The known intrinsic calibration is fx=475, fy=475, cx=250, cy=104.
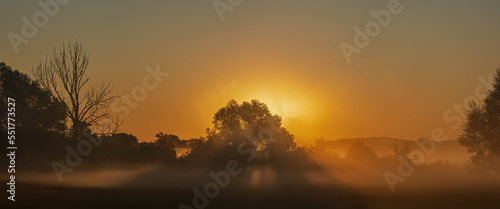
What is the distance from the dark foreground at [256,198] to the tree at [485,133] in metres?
21.2

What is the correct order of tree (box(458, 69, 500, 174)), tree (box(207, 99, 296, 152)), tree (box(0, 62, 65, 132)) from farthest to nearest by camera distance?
tree (box(207, 99, 296, 152))
tree (box(458, 69, 500, 174))
tree (box(0, 62, 65, 132))

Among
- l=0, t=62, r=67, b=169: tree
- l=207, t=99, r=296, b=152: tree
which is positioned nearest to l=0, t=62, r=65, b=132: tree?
l=0, t=62, r=67, b=169: tree

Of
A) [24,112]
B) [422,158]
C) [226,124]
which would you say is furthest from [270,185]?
[422,158]

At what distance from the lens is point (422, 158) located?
105m

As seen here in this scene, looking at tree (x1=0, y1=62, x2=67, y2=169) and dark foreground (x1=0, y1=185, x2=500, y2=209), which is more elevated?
tree (x1=0, y1=62, x2=67, y2=169)

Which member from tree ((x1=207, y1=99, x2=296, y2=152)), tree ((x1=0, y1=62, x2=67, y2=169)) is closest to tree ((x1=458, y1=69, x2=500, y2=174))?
tree ((x1=207, y1=99, x2=296, y2=152))

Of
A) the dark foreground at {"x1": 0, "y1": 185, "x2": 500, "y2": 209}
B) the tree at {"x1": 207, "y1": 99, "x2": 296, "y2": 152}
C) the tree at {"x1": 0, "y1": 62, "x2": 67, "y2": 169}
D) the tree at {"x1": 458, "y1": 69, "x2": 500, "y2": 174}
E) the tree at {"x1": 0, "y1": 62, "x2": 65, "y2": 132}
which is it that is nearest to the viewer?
the dark foreground at {"x1": 0, "y1": 185, "x2": 500, "y2": 209}

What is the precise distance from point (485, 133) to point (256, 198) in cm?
4794

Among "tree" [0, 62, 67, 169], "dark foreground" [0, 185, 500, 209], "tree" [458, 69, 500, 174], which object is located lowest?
"dark foreground" [0, 185, 500, 209]

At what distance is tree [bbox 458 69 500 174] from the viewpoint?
76375 millimetres

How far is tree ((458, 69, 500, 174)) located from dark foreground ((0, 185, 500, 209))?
2119 centimetres

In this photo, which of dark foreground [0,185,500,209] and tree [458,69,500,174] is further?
tree [458,69,500,174]

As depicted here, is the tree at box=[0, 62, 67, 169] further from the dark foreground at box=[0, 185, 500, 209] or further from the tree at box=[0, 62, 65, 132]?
the dark foreground at box=[0, 185, 500, 209]

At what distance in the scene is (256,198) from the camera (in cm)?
5019
